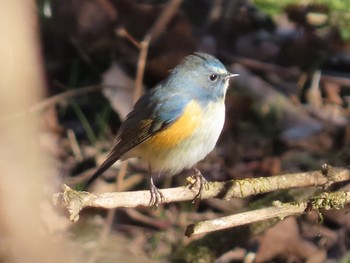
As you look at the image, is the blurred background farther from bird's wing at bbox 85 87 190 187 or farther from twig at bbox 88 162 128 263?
bird's wing at bbox 85 87 190 187

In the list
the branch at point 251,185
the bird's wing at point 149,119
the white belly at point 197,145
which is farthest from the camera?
the bird's wing at point 149,119

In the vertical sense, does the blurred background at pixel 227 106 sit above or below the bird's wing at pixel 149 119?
below

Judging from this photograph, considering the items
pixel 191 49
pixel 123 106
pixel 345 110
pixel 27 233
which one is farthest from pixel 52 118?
pixel 27 233

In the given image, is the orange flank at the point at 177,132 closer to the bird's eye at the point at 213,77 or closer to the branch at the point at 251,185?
the bird's eye at the point at 213,77

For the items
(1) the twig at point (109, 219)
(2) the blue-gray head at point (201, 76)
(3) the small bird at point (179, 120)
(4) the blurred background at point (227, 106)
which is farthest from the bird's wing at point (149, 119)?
(1) the twig at point (109, 219)

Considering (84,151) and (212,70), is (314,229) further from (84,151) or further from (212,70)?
(84,151)

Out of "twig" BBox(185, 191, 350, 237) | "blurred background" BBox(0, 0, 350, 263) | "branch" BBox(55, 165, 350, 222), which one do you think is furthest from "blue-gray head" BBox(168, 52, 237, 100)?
"twig" BBox(185, 191, 350, 237)
